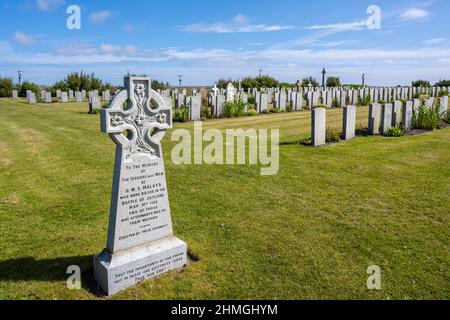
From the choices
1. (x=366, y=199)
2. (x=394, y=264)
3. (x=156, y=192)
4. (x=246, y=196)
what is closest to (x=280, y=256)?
(x=394, y=264)

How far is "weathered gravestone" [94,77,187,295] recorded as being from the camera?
3781mm

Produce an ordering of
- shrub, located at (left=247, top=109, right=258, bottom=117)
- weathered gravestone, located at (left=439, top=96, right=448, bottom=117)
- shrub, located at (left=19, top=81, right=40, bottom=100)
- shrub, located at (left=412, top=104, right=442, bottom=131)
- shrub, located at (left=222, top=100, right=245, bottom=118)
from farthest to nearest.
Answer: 1. shrub, located at (left=19, top=81, right=40, bottom=100)
2. shrub, located at (left=247, top=109, right=258, bottom=117)
3. shrub, located at (left=222, top=100, right=245, bottom=118)
4. weathered gravestone, located at (left=439, top=96, right=448, bottom=117)
5. shrub, located at (left=412, top=104, right=442, bottom=131)

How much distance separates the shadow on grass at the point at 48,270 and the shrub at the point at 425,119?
42.6 feet

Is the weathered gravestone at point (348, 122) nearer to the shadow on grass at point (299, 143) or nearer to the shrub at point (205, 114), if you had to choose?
the shadow on grass at point (299, 143)

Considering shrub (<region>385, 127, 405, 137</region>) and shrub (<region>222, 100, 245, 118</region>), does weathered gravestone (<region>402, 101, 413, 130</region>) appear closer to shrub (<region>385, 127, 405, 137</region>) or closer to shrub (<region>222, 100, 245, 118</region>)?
shrub (<region>385, 127, 405, 137</region>)

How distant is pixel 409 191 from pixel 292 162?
2.87m

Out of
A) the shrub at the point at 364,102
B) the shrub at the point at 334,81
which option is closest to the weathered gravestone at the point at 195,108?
the shrub at the point at 364,102

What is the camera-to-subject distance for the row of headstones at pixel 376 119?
10.6 meters

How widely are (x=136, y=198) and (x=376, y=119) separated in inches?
429

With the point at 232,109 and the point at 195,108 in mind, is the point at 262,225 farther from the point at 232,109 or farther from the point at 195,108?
the point at 232,109

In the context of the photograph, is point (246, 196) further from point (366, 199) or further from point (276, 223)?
point (366, 199)

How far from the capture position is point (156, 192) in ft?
13.6

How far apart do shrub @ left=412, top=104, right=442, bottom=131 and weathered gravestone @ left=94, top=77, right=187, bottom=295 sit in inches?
481

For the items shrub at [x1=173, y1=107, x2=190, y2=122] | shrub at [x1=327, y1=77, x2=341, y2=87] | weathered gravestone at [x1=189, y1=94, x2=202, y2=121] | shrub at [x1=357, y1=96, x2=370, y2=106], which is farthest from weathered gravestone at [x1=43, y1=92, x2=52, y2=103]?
shrub at [x1=327, y1=77, x2=341, y2=87]
